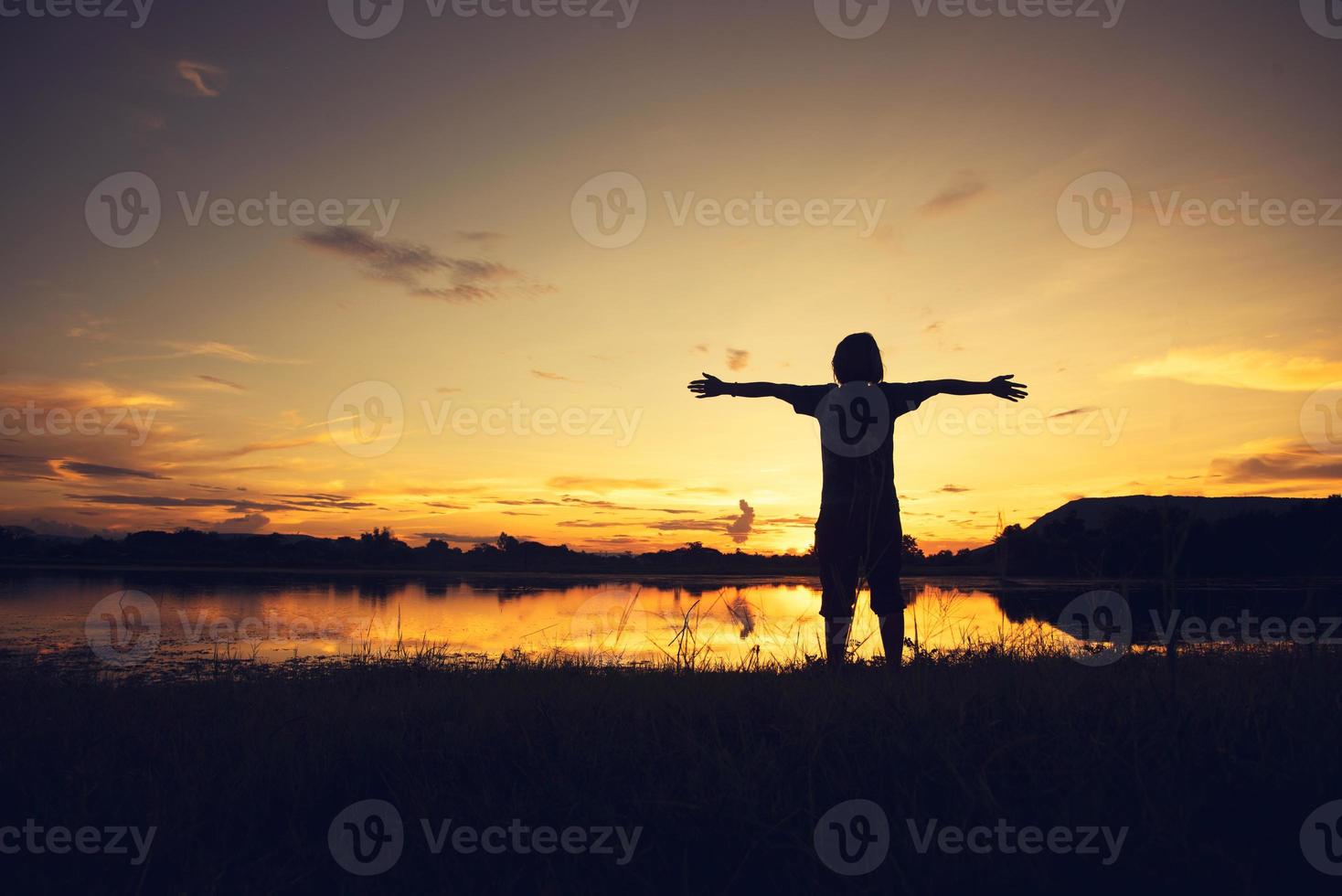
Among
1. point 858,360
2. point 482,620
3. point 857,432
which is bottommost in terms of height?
point 482,620

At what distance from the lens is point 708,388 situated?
608cm

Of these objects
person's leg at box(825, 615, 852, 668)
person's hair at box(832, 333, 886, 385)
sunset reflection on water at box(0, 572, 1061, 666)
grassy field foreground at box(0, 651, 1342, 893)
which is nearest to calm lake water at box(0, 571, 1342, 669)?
sunset reflection on water at box(0, 572, 1061, 666)

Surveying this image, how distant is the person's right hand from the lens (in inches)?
239

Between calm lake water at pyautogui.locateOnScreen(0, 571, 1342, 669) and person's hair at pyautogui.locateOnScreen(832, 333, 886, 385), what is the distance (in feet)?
7.22

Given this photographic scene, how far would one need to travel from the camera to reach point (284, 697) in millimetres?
4797

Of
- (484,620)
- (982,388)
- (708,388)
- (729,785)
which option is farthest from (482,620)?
(729,785)

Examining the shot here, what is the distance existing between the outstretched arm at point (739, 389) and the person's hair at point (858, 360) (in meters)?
0.52

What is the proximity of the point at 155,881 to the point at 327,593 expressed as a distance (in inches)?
895

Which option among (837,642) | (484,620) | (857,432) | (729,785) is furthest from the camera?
(484,620)

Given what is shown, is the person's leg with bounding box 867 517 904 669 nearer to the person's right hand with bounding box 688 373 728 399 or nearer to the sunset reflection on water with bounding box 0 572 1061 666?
the sunset reflection on water with bounding box 0 572 1061 666

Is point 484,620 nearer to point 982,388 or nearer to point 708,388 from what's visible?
point 708,388

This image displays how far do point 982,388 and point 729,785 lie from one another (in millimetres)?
4403

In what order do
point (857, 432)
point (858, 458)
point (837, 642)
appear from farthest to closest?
point (857, 432)
point (858, 458)
point (837, 642)

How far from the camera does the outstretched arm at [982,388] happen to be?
19.1 ft
